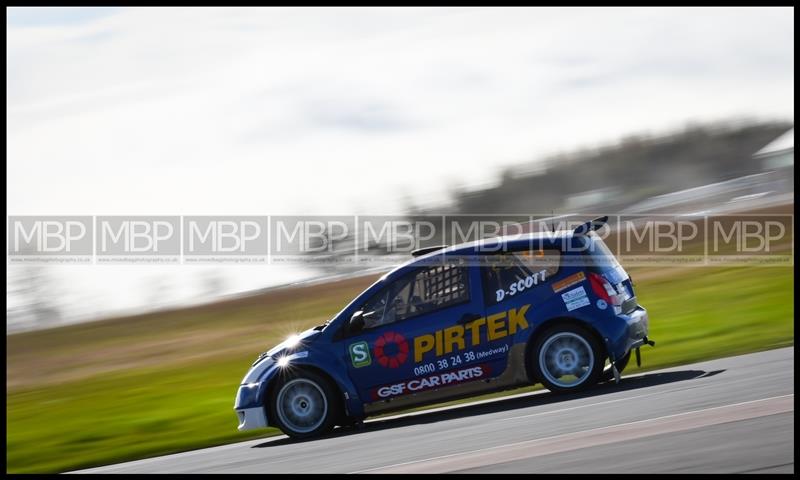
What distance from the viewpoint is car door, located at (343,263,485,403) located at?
8.84 meters

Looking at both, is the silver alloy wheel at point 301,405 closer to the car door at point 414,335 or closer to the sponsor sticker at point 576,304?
the car door at point 414,335

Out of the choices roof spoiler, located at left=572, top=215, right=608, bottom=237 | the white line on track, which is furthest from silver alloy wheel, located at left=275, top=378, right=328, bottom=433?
roof spoiler, located at left=572, top=215, right=608, bottom=237

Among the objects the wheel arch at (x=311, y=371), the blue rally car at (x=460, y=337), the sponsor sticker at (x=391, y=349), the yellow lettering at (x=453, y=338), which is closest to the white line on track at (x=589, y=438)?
the blue rally car at (x=460, y=337)

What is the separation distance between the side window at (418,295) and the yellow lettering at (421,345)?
236 mm

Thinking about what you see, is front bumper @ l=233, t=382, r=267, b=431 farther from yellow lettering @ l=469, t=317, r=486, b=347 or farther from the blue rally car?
yellow lettering @ l=469, t=317, r=486, b=347

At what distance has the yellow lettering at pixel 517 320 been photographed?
8.84 metres

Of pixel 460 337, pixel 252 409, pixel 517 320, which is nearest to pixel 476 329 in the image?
pixel 460 337

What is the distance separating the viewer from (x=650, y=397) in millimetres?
7965

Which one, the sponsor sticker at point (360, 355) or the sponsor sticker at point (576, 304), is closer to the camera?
the sponsor sticker at point (576, 304)

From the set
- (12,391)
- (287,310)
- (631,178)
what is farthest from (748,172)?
(12,391)

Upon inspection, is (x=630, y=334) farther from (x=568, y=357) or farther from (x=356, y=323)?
(x=356, y=323)

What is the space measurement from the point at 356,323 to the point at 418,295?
62 cm

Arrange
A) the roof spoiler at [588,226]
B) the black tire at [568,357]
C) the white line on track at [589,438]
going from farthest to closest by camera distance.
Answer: the roof spoiler at [588,226]
the black tire at [568,357]
the white line on track at [589,438]

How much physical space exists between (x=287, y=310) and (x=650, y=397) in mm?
15896
